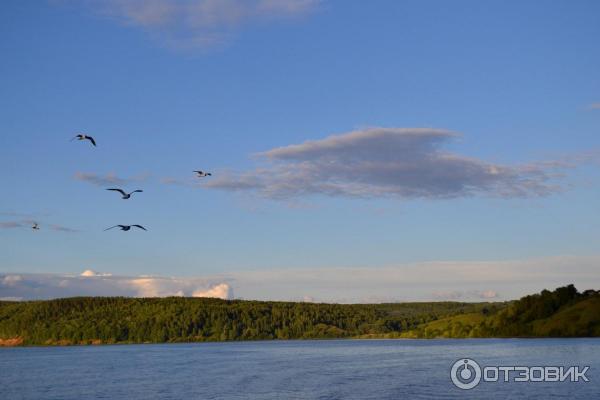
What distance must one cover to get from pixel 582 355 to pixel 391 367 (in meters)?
44.2

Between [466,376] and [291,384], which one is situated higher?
[466,376]

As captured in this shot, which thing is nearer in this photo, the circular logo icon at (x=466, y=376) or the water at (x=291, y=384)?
the water at (x=291, y=384)

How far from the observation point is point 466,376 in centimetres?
10656

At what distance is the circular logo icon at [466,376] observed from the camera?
93387mm

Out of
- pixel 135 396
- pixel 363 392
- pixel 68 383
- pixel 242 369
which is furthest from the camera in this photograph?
pixel 242 369

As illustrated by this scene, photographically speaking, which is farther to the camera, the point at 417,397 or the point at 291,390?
the point at 291,390

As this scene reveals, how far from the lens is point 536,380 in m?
94.9

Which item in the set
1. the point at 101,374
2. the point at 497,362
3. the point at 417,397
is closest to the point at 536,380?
the point at 417,397

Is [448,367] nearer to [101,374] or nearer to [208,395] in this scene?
[208,395]

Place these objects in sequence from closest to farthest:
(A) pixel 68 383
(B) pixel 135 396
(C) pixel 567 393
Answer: (C) pixel 567 393 < (B) pixel 135 396 < (A) pixel 68 383

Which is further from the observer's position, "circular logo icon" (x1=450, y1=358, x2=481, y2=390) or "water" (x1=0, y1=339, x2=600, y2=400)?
"circular logo icon" (x1=450, y1=358, x2=481, y2=390)

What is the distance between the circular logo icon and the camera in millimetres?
93387

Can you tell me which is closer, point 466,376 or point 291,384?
point 291,384

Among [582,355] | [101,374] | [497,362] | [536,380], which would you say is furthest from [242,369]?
[582,355]
